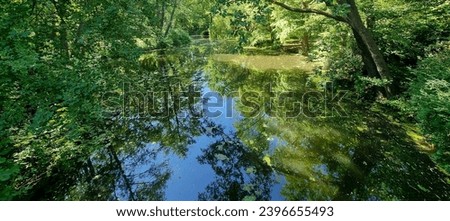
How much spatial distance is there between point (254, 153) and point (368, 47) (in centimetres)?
469

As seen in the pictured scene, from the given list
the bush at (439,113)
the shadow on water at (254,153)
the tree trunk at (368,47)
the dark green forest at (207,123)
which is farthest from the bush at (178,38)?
the bush at (439,113)

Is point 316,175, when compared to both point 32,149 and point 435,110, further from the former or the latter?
point 32,149

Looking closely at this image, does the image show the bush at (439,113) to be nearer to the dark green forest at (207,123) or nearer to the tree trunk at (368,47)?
the dark green forest at (207,123)

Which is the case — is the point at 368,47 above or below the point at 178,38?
above

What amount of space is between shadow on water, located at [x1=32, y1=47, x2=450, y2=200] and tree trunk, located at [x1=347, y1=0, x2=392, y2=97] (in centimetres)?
120

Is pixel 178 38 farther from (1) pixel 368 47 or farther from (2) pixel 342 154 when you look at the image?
(2) pixel 342 154

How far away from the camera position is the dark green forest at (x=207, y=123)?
5047 millimetres

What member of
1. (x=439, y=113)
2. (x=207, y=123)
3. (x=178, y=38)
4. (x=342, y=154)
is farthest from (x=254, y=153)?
(x=178, y=38)

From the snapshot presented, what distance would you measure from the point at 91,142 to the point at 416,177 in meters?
6.65

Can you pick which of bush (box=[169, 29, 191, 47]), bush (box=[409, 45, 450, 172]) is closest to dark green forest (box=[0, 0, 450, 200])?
bush (box=[409, 45, 450, 172])

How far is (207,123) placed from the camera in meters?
8.84

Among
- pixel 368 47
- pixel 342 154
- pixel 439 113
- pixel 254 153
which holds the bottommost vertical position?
pixel 254 153

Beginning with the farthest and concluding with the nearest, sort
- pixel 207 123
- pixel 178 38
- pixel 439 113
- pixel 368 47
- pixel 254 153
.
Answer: pixel 178 38
pixel 207 123
pixel 368 47
pixel 254 153
pixel 439 113

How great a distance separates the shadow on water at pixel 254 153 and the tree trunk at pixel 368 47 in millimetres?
1196
